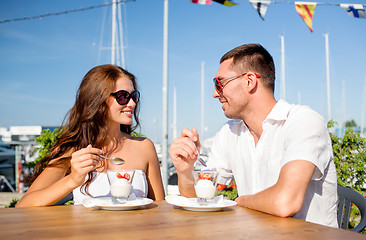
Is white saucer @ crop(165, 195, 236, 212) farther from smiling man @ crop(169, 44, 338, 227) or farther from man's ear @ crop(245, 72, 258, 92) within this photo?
man's ear @ crop(245, 72, 258, 92)

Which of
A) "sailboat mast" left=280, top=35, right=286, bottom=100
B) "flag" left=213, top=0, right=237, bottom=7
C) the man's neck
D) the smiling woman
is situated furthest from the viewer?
"sailboat mast" left=280, top=35, right=286, bottom=100

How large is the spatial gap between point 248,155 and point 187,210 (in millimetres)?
868

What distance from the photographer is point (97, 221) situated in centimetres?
160

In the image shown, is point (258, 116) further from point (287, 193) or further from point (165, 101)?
point (165, 101)

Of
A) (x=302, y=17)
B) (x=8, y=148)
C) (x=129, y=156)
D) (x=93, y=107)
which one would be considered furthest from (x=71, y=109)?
(x=8, y=148)

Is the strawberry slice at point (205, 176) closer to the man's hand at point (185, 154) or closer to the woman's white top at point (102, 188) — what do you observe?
the man's hand at point (185, 154)

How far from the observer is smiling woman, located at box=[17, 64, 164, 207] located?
2.74 meters

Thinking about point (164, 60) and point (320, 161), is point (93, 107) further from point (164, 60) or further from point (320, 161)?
point (164, 60)

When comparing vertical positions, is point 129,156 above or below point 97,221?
above

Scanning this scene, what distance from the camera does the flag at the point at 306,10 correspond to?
629cm

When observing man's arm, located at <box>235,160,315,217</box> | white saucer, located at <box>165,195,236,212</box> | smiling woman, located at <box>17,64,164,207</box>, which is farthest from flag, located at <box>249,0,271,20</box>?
white saucer, located at <box>165,195,236,212</box>

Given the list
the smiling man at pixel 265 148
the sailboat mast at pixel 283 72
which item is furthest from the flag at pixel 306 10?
the sailboat mast at pixel 283 72

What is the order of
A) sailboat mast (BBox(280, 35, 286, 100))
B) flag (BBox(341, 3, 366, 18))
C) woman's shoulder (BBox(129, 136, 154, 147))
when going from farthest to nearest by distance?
sailboat mast (BBox(280, 35, 286, 100))
flag (BBox(341, 3, 366, 18))
woman's shoulder (BBox(129, 136, 154, 147))

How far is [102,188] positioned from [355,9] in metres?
5.93
